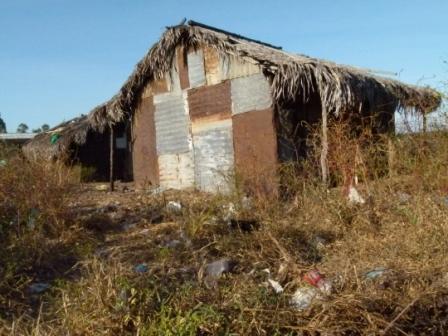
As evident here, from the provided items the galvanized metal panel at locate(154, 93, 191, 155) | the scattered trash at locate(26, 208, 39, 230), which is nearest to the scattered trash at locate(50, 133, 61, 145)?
the galvanized metal panel at locate(154, 93, 191, 155)

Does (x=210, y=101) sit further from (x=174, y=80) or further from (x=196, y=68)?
(x=174, y=80)

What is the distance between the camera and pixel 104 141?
13.9 metres

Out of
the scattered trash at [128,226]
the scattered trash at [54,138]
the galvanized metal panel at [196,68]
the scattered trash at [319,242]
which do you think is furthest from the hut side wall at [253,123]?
the scattered trash at [54,138]

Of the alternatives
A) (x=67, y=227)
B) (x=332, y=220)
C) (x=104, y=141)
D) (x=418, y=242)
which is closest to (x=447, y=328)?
(x=418, y=242)

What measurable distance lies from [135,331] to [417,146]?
166 inches

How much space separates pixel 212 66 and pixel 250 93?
1.12 m

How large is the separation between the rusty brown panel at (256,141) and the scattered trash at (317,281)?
10.8 feet

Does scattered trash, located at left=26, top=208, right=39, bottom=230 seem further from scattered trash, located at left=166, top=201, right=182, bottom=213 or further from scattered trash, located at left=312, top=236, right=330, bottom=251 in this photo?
scattered trash, located at left=312, top=236, right=330, bottom=251

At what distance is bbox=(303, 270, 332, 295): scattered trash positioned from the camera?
3.39 meters

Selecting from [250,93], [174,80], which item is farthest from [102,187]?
[250,93]

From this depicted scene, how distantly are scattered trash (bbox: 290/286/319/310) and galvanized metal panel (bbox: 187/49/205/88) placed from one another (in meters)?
6.05

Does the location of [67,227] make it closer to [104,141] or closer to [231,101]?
[231,101]

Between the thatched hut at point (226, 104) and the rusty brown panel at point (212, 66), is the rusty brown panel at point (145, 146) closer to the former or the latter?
the thatched hut at point (226, 104)

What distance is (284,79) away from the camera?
7.21 meters
